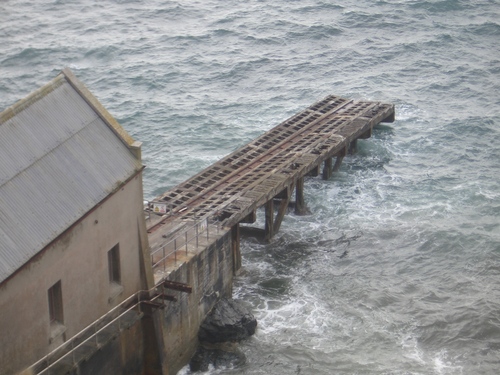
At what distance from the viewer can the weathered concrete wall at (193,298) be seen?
34844 mm

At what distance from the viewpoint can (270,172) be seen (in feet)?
151

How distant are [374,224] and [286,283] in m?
7.44

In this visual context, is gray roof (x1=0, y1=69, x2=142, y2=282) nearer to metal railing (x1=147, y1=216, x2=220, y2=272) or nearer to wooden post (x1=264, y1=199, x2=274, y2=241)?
metal railing (x1=147, y1=216, x2=220, y2=272)

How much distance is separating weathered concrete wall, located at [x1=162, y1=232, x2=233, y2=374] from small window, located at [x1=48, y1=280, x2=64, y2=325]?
208 inches

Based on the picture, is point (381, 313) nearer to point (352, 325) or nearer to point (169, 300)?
point (352, 325)

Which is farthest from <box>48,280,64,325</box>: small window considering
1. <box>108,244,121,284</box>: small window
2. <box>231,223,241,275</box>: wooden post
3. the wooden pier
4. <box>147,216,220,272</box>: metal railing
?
<box>231,223,241,275</box>: wooden post

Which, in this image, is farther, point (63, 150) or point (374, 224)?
point (374, 224)

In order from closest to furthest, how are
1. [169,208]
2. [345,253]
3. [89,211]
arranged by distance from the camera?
[89,211], [169,208], [345,253]

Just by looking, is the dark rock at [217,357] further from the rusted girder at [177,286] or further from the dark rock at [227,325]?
the rusted girder at [177,286]

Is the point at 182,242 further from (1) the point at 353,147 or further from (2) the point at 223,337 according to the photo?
(1) the point at 353,147

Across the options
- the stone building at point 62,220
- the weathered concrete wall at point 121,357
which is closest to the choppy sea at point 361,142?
the weathered concrete wall at point 121,357

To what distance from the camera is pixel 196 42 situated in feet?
240

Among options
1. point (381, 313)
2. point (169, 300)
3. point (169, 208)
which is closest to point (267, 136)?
point (169, 208)

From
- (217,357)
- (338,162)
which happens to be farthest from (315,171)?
(217,357)
